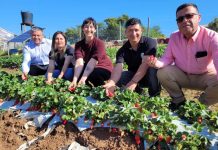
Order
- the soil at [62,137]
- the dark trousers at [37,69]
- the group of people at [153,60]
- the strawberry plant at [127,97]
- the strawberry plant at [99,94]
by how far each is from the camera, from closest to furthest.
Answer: the soil at [62,137]
the strawberry plant at [127,97]
the group of people at [153,60]
the strawberry plant at [99,94]
the dark trousers at [37,69]

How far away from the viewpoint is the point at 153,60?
3932 mm

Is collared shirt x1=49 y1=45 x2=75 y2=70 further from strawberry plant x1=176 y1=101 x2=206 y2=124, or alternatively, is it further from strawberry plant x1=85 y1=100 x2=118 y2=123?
strawberry plant x1=176 y1=101 x2=206 y2=124

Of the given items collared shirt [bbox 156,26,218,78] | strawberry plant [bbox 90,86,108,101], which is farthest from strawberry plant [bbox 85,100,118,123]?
collared shirt [bbox 156,26,218,78]

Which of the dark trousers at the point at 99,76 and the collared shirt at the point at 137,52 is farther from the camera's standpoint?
the dark trousers at the point at 99,76

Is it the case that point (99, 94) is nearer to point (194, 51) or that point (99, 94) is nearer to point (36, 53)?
point (194, 51)

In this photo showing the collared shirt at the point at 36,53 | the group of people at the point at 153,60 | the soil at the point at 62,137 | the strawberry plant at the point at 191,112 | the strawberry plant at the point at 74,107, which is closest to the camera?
the soil at the point at 62,137

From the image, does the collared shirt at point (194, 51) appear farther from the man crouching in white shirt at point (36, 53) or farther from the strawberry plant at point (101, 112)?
the man crouching in white shirt at point (36, 53)

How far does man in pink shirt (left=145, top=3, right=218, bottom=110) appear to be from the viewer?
12.5 ft

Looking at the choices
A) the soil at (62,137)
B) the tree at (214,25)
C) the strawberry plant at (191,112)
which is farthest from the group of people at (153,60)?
the tree at (214,25)

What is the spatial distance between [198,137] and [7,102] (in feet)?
9.91

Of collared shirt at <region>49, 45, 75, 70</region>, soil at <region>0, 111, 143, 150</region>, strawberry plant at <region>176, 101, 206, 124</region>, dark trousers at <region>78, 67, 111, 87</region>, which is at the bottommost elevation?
soil at <region>0, 111, 143, 150</region>

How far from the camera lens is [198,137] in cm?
282

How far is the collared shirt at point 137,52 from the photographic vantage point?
457cm

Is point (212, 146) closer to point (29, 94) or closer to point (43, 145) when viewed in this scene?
point (43, 145)
